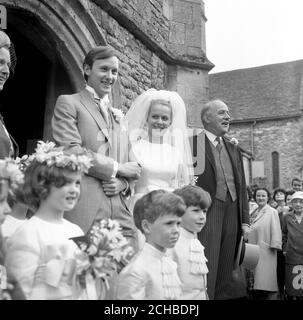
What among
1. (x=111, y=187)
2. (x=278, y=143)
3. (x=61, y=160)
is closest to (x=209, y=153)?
(x=111, y=187)

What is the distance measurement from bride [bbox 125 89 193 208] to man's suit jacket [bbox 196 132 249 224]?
0.32m

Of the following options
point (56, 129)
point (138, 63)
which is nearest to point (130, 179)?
point (56, 129)

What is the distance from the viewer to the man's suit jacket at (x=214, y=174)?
162 inches

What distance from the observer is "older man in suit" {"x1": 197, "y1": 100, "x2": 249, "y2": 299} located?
13.1 feet

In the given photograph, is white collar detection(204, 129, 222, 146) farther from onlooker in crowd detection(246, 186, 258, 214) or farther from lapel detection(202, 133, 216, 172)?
onlooker in crowd detection(246, 186, 258, 214)

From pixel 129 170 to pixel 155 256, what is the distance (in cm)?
65

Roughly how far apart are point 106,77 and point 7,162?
4.26 feet

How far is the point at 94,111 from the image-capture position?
3227mm

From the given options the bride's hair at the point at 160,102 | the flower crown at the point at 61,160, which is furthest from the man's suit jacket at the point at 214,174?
the flower crown at the point at 61,160

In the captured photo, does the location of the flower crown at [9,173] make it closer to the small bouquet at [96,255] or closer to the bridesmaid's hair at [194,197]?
the small bouquet at [96,255]

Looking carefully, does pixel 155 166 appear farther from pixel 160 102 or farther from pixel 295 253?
pixel 295 253

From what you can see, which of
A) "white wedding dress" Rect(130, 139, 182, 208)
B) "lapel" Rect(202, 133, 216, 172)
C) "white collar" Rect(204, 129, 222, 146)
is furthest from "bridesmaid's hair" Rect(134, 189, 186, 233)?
"white collar" Rect(204, 129, 222, 146)

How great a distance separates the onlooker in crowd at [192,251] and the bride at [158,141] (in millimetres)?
345

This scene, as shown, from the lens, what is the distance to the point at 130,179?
321 centimetres
